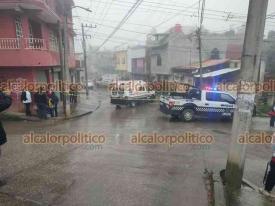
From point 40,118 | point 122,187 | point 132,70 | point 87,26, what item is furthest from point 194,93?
point 132,70

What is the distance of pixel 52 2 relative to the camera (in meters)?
21.3

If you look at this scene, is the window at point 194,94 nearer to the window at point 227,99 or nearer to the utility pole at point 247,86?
the window at point 227,99

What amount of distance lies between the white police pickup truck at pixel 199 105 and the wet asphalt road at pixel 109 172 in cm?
383

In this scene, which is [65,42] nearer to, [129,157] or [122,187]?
[129,157]

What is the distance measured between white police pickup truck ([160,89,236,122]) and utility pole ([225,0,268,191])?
30.9 feet

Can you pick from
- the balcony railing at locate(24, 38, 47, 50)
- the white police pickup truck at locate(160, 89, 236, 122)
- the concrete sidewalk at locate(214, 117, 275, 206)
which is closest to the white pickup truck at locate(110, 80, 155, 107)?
the balcony railing at locate(24, 38, 47, 50)

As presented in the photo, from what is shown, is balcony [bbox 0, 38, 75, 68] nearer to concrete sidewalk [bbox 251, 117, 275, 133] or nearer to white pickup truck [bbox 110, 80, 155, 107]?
white pickup truck [bbox 110, 80, 155, 107]

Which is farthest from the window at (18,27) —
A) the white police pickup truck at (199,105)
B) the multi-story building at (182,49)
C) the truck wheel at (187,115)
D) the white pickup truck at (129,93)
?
the multi-story building at (182,49)

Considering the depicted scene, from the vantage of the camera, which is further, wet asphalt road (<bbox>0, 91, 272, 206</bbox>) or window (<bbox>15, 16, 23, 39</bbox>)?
window (<bbox>15, 16, 23, 39</bbox>)

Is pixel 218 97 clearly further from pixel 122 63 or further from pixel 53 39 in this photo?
pixel 122 63

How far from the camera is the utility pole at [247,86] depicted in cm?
525

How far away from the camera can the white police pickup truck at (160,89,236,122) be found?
50.2 ft

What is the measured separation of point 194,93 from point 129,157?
26.5ft

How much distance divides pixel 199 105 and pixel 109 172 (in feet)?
31.3
